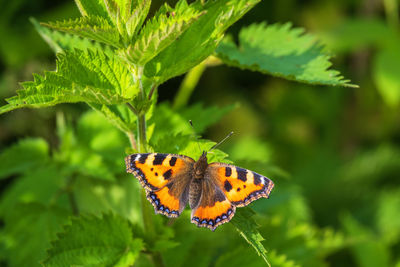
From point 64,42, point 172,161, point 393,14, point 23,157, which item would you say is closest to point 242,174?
point 172,161

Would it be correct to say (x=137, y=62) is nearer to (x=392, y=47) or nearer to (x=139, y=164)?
(x=139, y=164)

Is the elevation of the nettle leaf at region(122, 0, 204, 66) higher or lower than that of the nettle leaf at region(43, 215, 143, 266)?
higher

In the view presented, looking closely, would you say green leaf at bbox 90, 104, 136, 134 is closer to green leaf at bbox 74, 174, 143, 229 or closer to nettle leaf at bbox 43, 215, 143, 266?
nettle leaf at bbox 43, 215, 143, 266

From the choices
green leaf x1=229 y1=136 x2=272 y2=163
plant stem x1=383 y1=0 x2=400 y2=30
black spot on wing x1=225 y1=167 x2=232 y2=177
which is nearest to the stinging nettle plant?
black spot on wing x1=225 y1=167 x2=232 y2=177

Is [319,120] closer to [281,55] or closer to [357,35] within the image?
[357,35]

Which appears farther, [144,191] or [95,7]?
[144,191]

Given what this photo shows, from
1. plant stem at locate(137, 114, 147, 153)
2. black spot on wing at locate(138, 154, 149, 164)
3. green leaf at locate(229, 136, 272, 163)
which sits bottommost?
black spot on wing at locate(138, 154, 149, 164)
